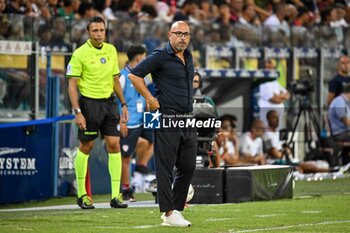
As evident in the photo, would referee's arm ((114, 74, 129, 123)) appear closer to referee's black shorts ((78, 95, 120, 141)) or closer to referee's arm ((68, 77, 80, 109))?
referee's black shorts ((78, 95, 120, 141))

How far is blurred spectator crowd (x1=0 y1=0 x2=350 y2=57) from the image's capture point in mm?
18669

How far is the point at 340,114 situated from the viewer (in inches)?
901

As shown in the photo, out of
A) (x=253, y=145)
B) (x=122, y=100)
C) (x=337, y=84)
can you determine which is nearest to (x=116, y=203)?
(x=122, y=100)

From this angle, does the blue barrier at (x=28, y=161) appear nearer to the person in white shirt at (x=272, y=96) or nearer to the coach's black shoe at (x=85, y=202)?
the coach's black shoe at (x=85, y=202)

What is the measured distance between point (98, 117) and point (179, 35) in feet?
10.4

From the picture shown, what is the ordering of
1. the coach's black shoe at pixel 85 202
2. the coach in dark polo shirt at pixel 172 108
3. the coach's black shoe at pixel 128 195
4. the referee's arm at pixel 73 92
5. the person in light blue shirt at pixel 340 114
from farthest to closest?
the person in light blue shirt at pixel 340 114, the coach's black shoe at pixel 128 195, the coach's black shoe at pixel 85 202, the referee's arm at pixel 73 92, the coach in dark polo shirt at pixel 172 108

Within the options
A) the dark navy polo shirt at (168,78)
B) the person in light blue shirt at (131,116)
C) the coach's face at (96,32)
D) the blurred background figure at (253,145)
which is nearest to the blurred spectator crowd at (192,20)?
the blurred background figure at (253,145)

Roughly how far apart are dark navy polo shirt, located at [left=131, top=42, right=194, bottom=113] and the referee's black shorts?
9.43 ft

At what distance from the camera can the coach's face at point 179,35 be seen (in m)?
11.8

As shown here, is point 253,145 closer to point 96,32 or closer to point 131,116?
point 131,116

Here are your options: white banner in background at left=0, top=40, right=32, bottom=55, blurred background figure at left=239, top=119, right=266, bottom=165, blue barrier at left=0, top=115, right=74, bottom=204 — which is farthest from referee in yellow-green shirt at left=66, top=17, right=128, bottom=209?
blurred background figure at left=239, top=119, right=266, bottom=165

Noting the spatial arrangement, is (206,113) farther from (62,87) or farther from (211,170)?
(62,87)

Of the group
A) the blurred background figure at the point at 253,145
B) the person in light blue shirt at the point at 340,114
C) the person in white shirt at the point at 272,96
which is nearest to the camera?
the blurred background figure at the point at 253,145

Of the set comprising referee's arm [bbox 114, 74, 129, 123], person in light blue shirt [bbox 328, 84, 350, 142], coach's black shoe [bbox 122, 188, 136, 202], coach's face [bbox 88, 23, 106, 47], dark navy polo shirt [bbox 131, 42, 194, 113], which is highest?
coach's face [bbox 88, 23, 106, 47]
